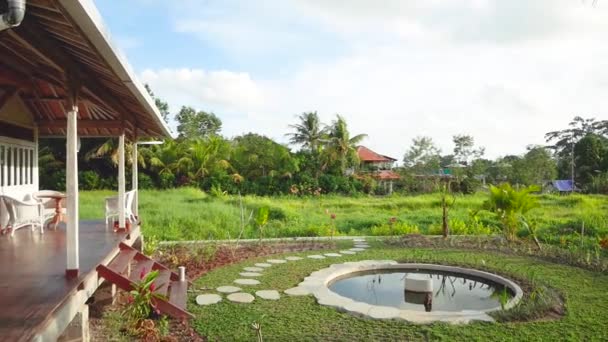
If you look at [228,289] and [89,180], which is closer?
[228,289]

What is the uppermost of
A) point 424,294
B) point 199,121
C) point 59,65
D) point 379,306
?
point 199,121

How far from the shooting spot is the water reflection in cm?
591

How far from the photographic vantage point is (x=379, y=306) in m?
5.24

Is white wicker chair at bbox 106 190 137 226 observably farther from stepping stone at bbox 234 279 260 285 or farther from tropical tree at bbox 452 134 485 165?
tropical tree at bbox 452 134 485 165

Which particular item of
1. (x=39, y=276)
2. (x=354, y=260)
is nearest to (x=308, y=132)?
(x=354, y=260)

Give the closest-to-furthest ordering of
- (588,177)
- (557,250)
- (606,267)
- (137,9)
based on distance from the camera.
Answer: (606,267) → (557,250) → (137,9) → (588,177)

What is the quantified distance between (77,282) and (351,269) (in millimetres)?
4402

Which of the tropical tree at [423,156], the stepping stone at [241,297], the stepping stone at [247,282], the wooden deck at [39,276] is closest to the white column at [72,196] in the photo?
the wooden deck at [39,276]

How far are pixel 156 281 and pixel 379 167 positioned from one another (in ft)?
103

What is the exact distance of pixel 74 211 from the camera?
4.08m

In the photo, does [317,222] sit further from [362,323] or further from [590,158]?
[590,158]

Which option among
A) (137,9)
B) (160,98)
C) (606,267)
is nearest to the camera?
(606,267)

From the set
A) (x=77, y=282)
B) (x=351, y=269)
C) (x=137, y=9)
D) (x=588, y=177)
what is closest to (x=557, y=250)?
(x=351, y=269)

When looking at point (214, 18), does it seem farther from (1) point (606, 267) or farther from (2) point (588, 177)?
(2) point (588, 177)
